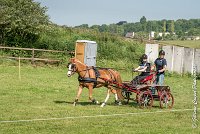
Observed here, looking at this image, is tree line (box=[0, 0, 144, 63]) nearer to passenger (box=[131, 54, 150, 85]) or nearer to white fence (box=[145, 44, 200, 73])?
white fence (box=[145, 44, 200, 73])

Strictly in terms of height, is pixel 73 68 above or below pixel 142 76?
above

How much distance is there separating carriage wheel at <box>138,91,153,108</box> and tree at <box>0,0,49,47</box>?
2092 cm

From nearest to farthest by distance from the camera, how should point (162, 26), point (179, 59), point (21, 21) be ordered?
1. point (21, 21)
2. point (179, 59)
3. point (162, 26)

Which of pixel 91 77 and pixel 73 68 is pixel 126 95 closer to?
pixel 91 77

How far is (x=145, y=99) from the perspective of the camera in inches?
611

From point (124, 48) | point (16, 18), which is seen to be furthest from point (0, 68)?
point (124, 48)

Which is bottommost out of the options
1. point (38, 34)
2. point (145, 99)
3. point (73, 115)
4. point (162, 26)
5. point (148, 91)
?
point (73, 115)

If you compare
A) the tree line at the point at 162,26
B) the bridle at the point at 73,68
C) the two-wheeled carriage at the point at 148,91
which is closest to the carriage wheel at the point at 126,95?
the two-wheeled carriage at the point at 148,91

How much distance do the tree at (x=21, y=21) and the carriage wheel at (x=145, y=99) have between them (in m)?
20.9

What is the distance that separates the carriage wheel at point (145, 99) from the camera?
50.2ft

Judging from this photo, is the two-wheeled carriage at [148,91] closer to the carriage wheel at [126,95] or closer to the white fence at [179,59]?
the carriage wheel at [126,95]

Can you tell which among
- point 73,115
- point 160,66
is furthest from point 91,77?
point 160,66

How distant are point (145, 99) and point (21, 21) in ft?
69.9

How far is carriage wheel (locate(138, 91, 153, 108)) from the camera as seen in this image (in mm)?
15312
